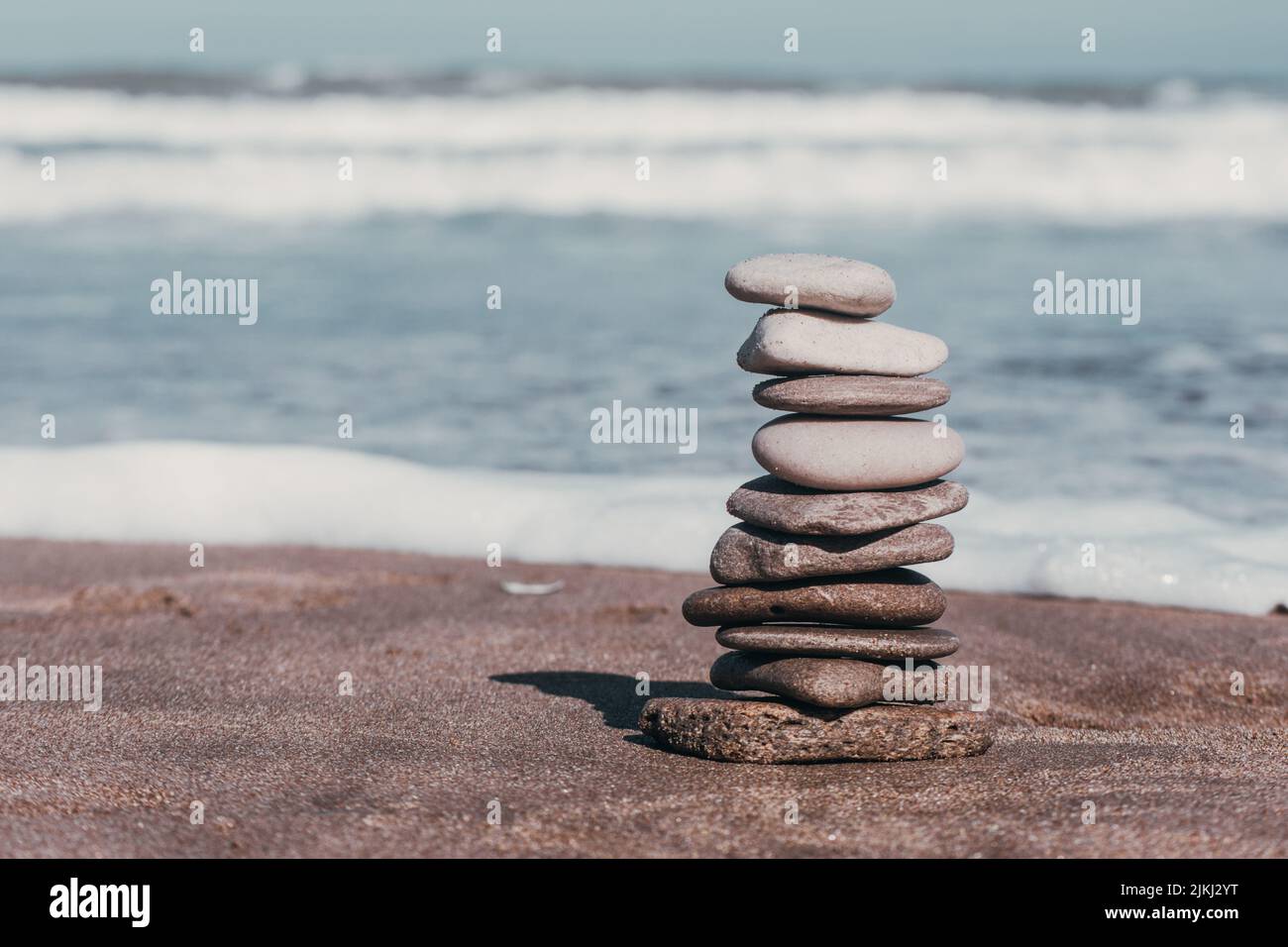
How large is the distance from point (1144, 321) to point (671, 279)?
4982 millimetres

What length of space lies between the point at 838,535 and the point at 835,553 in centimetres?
6

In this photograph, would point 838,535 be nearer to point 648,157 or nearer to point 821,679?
point 821,679

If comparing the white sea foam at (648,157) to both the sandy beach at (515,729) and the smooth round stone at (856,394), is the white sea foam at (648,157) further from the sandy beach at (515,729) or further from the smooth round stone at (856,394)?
the smooth round stone at (856,394)

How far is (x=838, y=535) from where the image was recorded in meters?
4.54

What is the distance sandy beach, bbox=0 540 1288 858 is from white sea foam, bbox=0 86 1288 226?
14.1 m

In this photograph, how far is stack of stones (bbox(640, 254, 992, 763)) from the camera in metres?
4.44

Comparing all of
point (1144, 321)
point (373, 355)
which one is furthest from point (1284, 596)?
point (373, 355)

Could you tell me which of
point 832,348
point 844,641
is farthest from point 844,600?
point 832,348

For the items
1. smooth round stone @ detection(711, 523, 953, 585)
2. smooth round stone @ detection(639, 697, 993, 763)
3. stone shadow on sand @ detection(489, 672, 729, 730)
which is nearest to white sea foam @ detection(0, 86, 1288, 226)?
stone shadow on sand @ detection(489, 672, 729, 730)

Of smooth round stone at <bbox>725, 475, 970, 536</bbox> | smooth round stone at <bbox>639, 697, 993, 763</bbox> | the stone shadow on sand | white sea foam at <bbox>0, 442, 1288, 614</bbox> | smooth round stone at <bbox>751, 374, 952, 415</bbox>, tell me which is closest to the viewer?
smooth round stone at <bbox>639, 697, 993, 763</bbox>

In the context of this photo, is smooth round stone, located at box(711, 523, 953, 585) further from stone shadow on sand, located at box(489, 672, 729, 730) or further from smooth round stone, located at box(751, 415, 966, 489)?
stone shadow on sand, located at box(489, 672, 729, 730)

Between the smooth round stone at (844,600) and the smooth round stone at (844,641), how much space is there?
0.04m

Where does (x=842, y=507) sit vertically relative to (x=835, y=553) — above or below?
above
